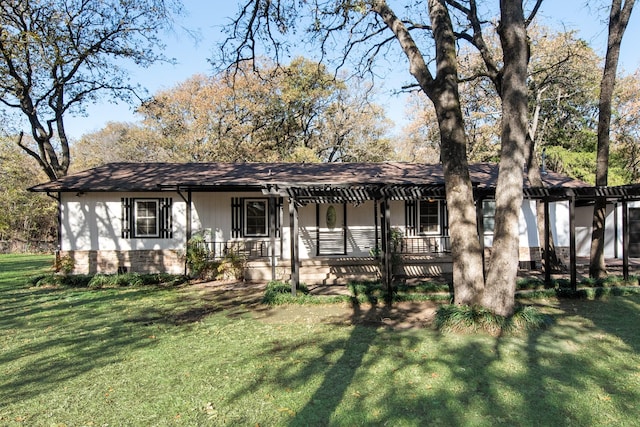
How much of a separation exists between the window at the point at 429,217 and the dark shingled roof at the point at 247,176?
902 mm

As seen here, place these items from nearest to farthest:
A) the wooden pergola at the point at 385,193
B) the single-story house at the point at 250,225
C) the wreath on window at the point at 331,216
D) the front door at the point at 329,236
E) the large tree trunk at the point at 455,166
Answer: the large tree trunk at the point at 455,166 < the wooden pergola at the point at 385,193 < the single-story house at the point at 250,225 < the wreath on window at the point at 331,216 < the front door at the point at 329,236

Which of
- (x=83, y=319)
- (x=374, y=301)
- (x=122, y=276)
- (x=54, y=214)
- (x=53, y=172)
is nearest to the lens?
(x=83, y=319)

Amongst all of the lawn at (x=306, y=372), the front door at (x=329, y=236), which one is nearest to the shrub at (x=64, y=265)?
the lawn at (x=306, y=372)

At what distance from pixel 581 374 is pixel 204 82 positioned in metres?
26.6

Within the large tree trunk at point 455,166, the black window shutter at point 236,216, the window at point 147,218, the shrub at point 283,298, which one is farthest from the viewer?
the black window shutter at point 236,216

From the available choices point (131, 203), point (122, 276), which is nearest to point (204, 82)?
point (131, 203)

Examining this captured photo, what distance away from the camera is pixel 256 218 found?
13.0 m

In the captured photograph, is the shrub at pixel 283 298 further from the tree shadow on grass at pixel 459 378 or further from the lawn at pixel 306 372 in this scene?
the tree shadow on grass at pixel 459 378

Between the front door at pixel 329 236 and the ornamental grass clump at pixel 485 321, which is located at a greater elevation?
the front door at pixel 329 236

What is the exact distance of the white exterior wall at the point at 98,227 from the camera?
1254 cm

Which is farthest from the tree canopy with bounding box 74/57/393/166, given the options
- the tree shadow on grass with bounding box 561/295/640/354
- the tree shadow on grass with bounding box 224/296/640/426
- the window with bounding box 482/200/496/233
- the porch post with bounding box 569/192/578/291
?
the tree shadow on grass with bounding box 224/296/640/426

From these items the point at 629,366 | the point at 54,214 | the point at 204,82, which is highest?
the point at 204,82

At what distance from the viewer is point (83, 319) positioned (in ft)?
23.9

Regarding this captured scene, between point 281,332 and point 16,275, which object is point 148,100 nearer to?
point 16,275
